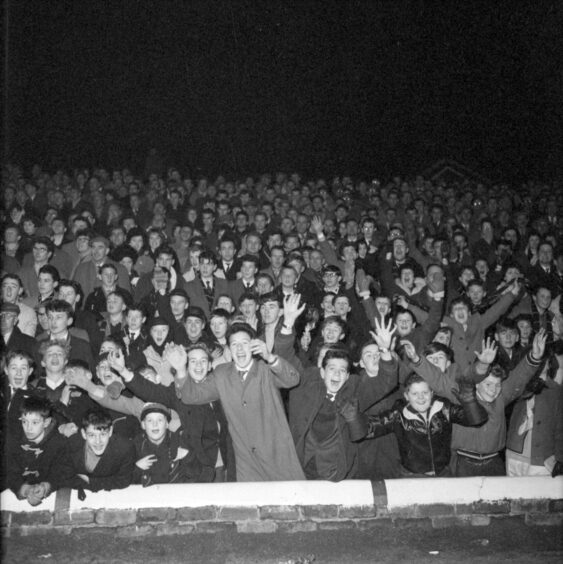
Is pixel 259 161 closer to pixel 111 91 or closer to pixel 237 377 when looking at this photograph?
pixel 111 91

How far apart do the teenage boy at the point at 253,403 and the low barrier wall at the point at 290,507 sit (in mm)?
227

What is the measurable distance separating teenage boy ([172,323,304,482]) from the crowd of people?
1 centimetres

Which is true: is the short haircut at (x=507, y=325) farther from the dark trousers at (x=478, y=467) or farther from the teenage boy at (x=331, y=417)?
the teenage boy at (x=331, y=417)

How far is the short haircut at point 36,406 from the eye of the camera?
174 inches

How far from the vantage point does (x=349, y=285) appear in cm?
780

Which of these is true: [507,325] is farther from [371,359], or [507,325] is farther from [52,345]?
[52,345]

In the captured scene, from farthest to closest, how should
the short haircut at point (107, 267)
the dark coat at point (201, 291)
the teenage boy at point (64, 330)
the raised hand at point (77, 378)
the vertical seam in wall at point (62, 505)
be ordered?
the dark coat at point (201, 291) → the short haircut at point (107, 267) → the teenage boy at point (64, 330) → the raised hand at point (77, 378) → the vertical seam in wall at point (62, 505)

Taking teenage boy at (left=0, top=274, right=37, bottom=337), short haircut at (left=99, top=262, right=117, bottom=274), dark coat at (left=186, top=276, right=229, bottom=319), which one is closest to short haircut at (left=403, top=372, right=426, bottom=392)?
dark coat at (left=186, top=276, right=229, bottom=319)

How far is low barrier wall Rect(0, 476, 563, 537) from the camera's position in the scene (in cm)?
439

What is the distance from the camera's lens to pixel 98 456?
444 centimetres

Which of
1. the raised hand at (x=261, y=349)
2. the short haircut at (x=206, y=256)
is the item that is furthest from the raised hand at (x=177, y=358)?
the short haircut at (x=206, y=256)

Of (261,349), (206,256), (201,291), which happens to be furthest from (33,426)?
(206,256)

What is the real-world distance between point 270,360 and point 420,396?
132 cm

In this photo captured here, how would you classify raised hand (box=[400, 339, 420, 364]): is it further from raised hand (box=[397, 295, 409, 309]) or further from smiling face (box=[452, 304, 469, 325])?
raised hand (box=[397, 295, 409, 309])
